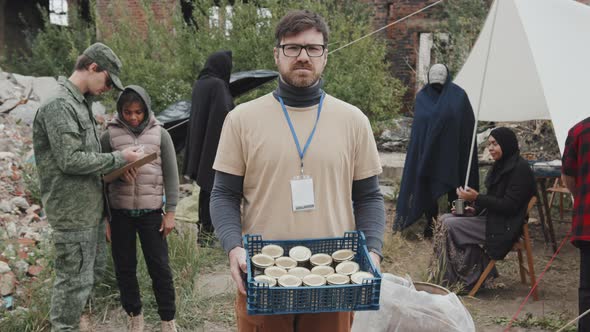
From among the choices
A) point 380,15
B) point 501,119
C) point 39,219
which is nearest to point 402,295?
point 501,119

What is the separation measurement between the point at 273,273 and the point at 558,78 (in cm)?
329

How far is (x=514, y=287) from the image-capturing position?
5305 millimetres

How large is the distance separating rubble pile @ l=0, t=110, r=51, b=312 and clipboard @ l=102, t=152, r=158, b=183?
4.95ft

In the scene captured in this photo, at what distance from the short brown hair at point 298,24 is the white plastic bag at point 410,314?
5.41ft

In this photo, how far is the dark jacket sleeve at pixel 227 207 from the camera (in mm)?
2193

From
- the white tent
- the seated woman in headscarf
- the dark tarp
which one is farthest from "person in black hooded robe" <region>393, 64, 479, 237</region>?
the dark tarp

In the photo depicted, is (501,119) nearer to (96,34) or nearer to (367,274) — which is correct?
(367,274)

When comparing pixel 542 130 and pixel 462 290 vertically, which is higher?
pixel 542 130

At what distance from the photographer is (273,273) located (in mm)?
1998

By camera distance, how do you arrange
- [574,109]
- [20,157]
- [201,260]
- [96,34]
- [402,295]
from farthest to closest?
1. [96,34]
2. [20,157]
3. [201,260]
4. [574,109]
5. [402,295]

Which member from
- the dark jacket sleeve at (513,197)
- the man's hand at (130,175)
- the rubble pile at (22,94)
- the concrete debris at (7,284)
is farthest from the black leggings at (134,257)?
the rubble pile at (22,94)

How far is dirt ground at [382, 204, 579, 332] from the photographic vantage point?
4496mm

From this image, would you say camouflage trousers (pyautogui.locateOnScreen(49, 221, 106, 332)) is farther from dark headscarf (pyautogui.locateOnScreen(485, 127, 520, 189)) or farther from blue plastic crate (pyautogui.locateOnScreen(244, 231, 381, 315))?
dark headscarf (pyautogui.locateOnScreen(485, 127, 520, 189))

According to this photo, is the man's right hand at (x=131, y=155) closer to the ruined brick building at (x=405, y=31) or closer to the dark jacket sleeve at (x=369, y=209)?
the dark jacket sleeve at (x=369, y=209)
